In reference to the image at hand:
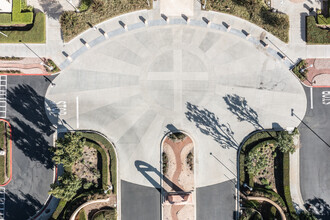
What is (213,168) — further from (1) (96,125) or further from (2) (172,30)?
(2) (172,30)

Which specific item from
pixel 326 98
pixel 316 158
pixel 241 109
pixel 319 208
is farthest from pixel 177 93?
pixel 319 208

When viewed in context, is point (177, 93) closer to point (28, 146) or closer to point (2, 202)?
point (28, 146)

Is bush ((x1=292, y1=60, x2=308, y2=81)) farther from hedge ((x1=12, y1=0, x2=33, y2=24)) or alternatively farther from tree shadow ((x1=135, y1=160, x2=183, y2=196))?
hedge ((x1=12, y1=0, x2=33, y2=24))

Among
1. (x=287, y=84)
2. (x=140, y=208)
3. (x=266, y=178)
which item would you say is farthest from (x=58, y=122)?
(x=287, y=84)

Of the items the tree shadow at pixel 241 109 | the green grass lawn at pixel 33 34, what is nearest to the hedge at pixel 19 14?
the green grass lawn at pixel 33 34

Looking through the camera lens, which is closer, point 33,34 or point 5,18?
point 5,18

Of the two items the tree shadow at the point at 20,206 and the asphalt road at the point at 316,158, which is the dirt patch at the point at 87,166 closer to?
the tree shadow at the point at 20,206
